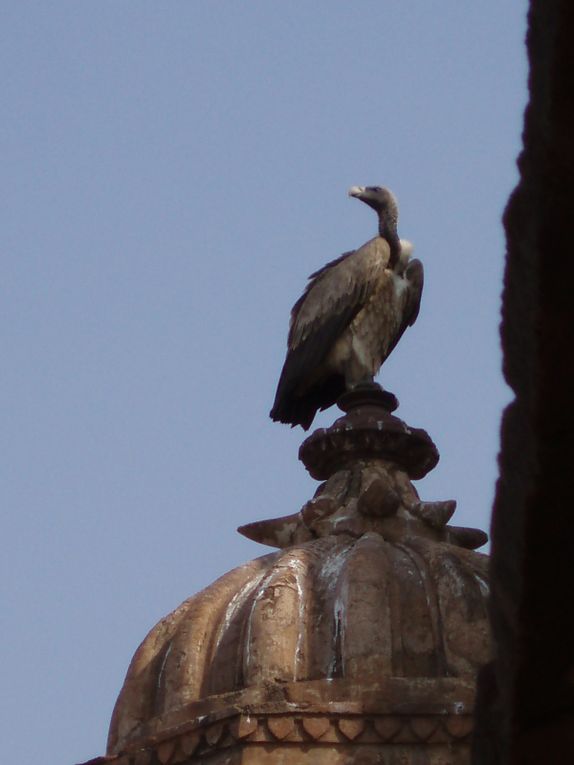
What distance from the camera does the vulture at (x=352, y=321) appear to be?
9.62m

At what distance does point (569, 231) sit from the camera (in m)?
3.01

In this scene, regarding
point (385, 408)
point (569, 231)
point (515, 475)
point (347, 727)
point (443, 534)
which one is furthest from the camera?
point (385, 408)

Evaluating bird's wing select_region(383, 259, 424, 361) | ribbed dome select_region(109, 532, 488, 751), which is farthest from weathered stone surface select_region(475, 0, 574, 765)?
bird's wing select_region(383, 259, 424, 361)

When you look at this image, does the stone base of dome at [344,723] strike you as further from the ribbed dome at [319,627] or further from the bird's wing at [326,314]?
the bird's wing at [326,314]

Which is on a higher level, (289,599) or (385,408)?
(385,408)

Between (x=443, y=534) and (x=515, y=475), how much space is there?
212 inches

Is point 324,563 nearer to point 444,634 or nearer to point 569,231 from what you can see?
point 444,634

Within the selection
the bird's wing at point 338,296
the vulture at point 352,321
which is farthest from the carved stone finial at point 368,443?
the bird's wing at point 338,296

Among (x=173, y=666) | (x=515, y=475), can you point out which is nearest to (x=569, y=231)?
(x=515, y=475)

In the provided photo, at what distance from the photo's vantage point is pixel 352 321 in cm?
966

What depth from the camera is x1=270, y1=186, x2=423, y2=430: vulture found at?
9617 mm

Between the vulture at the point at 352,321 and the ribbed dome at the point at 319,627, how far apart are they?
64.3 inches

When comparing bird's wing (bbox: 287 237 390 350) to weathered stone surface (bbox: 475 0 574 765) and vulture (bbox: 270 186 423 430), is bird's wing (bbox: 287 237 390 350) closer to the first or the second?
vulture (bbox: 270 186 423 430)

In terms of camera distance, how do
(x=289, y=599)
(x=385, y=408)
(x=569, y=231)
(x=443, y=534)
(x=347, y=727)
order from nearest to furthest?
1. (x=569, y=231)
2. (x=347, y=727)
3. (x=289, y=599)
4. (x=443, y=534)
5. (x=385, y=408)
